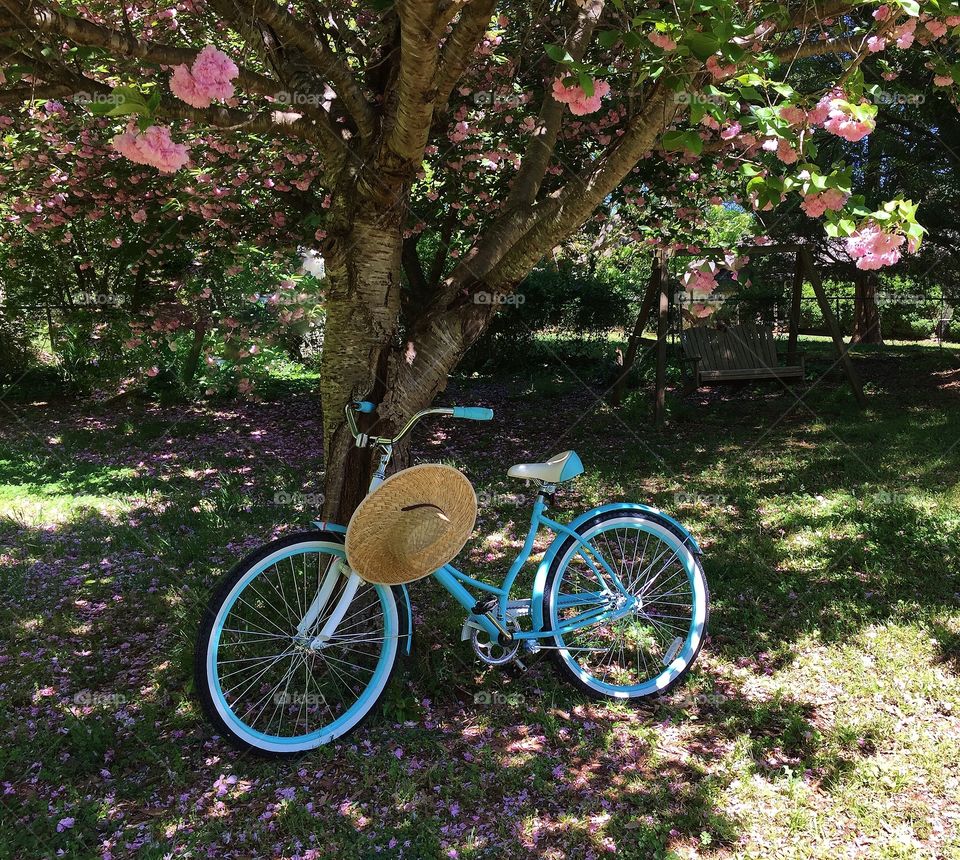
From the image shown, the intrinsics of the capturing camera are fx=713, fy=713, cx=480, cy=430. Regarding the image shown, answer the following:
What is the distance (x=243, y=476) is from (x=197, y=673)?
4.22 meters

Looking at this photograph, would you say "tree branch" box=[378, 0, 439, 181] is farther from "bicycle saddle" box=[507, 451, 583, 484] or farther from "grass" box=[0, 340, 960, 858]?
"grass" box=[0, 340, 960, 858]

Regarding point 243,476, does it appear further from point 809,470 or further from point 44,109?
point 809,470

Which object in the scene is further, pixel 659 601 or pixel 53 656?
pixel 659 601

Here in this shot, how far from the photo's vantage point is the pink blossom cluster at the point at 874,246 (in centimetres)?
238

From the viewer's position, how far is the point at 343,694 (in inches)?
120

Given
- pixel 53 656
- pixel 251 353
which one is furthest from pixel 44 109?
pixel 251 353

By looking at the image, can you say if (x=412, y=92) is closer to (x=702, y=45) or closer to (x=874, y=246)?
(x=702, y=45)

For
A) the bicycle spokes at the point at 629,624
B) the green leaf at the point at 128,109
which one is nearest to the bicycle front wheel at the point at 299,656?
the bicycle spokes at the point at 629,624

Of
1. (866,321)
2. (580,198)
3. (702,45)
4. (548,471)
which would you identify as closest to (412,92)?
(580,198)

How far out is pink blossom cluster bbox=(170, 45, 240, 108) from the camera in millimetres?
2270

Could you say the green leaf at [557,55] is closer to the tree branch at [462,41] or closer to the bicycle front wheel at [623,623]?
the tree branch at [462,41]

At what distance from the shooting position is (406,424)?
9.37 ft

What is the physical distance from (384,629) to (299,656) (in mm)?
432

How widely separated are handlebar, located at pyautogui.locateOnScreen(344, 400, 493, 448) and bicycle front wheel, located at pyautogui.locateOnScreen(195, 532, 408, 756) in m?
0.42
